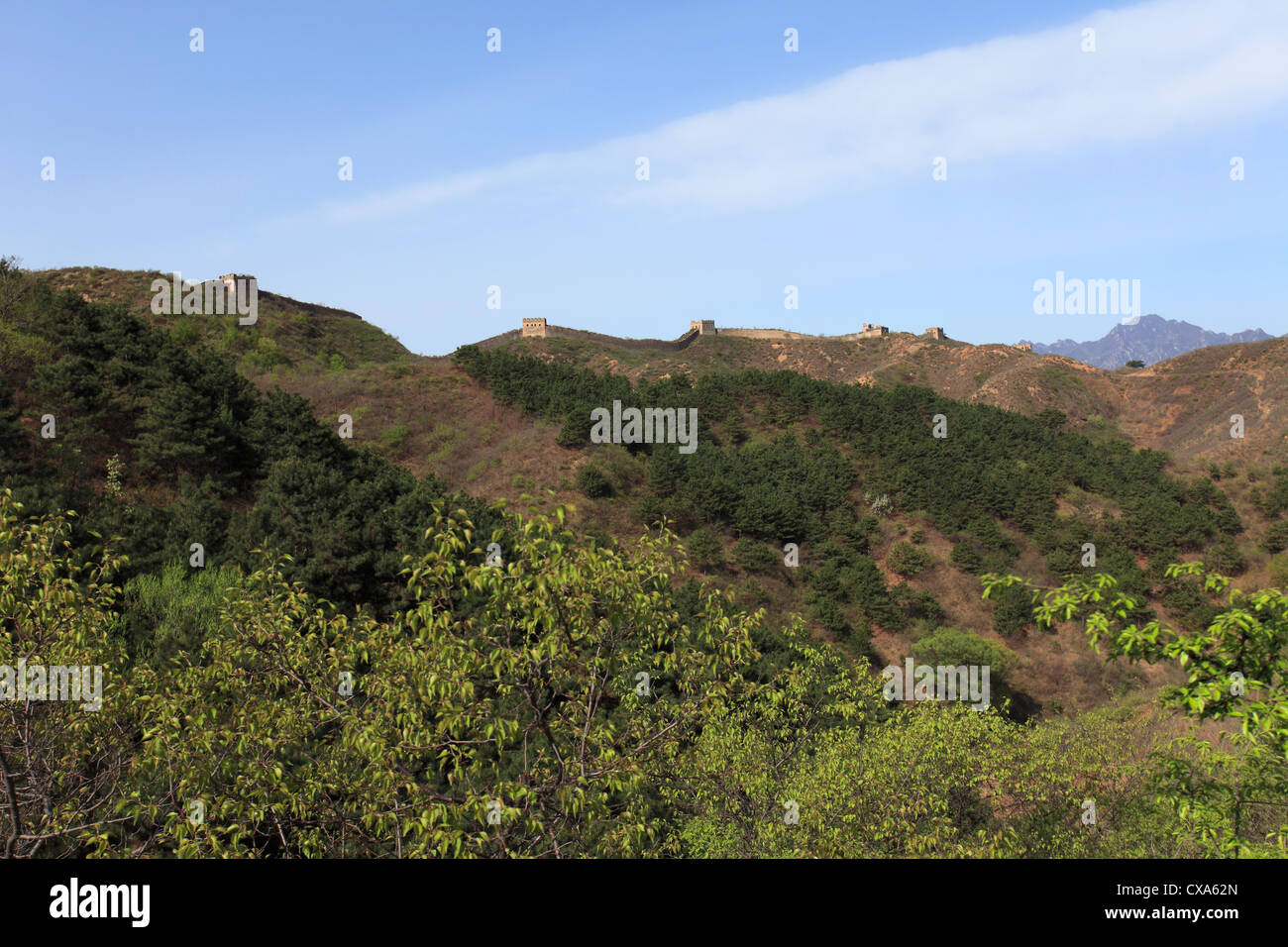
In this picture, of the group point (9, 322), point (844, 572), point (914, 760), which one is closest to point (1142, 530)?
point (844, 572)

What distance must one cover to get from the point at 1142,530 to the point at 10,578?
5371 centimetres

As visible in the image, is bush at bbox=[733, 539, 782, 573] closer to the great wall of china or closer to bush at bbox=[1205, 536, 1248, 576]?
bush at bbox=[1205, 536, 1248, 576]

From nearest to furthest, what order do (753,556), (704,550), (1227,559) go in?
1. (704,550)
2. (753,556)
3. (1227,559)

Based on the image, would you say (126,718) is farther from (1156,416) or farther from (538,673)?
(1156,416)

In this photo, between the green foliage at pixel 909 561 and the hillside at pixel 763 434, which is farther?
the green foliage at pixel 909 561

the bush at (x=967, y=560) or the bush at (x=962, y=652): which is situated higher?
the bush at (x=967, y=560)

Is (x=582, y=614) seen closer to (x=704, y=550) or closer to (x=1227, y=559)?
(x=704, y=550)

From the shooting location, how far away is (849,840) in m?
12.2

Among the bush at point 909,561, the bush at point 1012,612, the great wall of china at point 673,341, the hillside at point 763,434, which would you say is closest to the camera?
the hillside at point 763,434

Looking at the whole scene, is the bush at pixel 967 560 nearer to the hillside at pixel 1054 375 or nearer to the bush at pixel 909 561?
the bush at pixel 909 561

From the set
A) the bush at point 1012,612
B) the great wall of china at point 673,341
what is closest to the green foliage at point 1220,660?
the bush at point 1012,612

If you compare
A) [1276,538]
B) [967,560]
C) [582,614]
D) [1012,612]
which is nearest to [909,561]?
[967,560]

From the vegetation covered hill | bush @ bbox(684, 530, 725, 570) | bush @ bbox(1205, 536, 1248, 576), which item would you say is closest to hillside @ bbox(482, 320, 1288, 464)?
the vegetation covered hill
